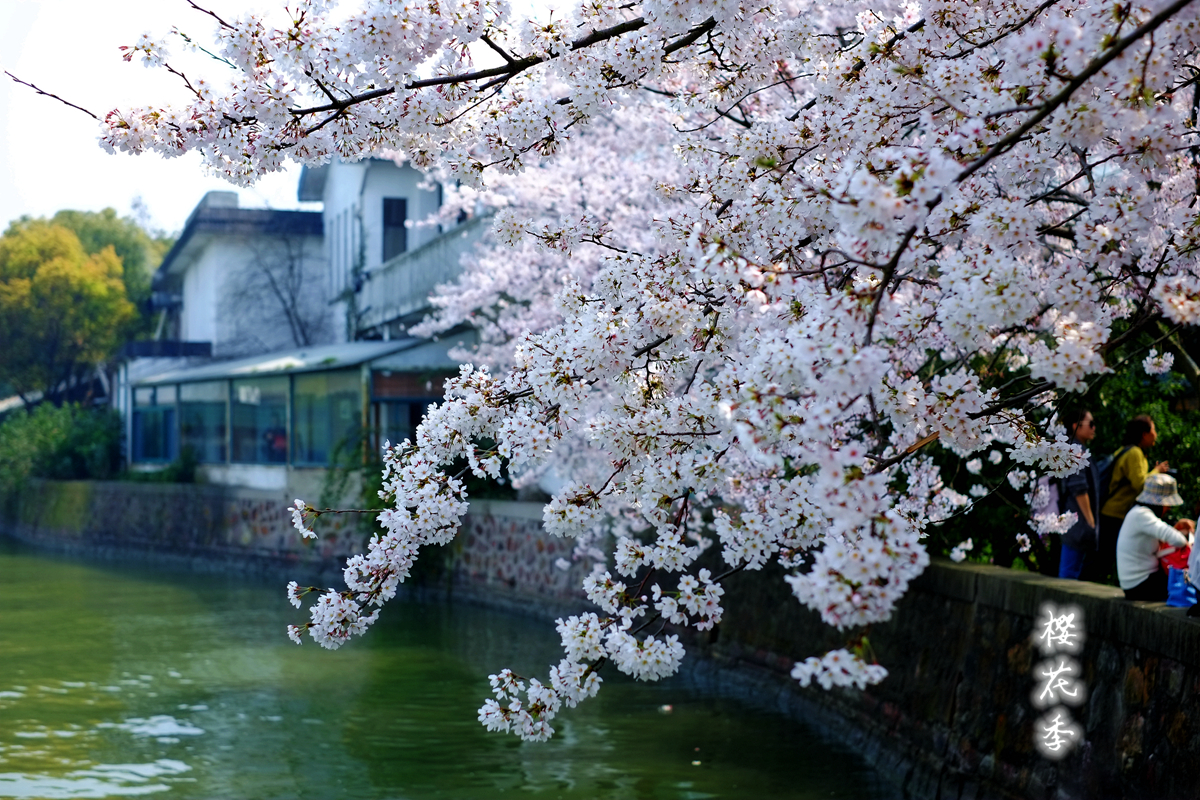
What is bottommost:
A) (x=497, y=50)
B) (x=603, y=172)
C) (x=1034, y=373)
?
(x=1034, y=373)

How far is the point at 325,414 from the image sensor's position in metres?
26.4

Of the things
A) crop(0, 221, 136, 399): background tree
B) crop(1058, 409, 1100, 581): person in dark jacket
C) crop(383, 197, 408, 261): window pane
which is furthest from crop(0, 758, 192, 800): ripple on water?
crop(0, 221, 136, 399): background tree

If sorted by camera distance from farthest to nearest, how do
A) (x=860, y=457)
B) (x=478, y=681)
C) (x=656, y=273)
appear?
1. (x=478, y=681)
2. (x=656, y=273)
3. (x=860, y=457)

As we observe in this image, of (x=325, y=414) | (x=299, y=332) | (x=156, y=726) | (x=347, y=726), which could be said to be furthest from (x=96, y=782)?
(x=299, y=332)

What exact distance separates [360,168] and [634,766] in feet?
78.7

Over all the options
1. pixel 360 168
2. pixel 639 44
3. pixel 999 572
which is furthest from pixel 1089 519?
pixel 360 168

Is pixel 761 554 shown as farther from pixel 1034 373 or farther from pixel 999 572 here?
pixel 999 572

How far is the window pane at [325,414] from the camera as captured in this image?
25250 mm

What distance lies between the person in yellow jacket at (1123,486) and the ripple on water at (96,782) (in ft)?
20.1

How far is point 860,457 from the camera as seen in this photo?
3.19 metres

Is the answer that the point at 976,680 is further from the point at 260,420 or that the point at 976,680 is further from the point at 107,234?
the point at 107,234

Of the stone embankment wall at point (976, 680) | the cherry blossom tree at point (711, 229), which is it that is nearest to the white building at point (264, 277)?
the stone embankment wall at point (976, 680)

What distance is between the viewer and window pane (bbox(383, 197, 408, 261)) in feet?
102

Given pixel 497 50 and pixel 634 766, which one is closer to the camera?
pixel 497 50
